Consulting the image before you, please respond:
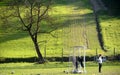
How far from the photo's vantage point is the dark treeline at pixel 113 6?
87.1m

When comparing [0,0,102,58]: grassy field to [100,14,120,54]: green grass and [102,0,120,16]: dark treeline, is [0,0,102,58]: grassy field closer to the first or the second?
[100,14,120,54]: green grass

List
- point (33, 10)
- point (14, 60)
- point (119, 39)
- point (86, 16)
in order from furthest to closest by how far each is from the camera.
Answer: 1. point (86, 16)
2. point (119, 39)
3. point (33, 10)
4. point (14, 60)

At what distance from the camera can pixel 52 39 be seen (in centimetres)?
6788

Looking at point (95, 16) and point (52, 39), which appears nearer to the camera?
point (52, 39)

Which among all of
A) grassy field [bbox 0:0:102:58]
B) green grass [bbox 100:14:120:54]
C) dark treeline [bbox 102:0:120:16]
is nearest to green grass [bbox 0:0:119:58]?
grassy field [bbox 0:0:102:58]

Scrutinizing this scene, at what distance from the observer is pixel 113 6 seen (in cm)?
9131

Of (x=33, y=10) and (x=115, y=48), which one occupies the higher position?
(x=33, y=10)

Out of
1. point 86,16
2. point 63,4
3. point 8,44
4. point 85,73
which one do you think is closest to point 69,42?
point 8,44

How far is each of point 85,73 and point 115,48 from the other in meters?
20.6

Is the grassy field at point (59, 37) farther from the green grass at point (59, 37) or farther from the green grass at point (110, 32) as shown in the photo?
the green grass at point (110, 32)

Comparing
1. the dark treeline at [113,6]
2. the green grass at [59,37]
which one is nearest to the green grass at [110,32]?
the green grass at [59,37]

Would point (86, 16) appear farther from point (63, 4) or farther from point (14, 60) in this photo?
point (14, 60)

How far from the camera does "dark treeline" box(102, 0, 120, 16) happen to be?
8710cm

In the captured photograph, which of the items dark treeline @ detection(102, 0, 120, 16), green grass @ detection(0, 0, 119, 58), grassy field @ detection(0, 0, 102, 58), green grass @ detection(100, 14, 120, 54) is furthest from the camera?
dark treeline @ detection(102, 0, 120, 16)
